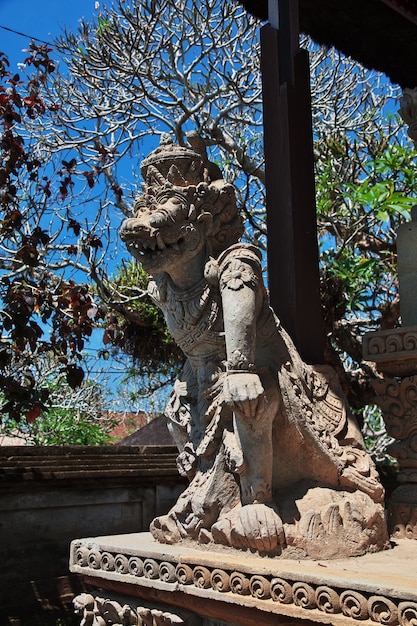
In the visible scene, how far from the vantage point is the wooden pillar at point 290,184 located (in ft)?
12.2

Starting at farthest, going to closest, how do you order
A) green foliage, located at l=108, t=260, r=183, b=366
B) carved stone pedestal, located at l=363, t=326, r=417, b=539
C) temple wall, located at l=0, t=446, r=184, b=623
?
green foliage, located at l=108, t=260, r=183, b=366 → temple wall, located at l=0, t=446, r=184, b=623 → carved stone pedestal, located at l=363, t=326, r=417, b=539

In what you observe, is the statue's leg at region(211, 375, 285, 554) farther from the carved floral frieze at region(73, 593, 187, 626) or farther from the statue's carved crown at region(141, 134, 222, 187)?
the statue's carved crown at region(141, 134, 222, 187)

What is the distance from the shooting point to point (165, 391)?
12383 millimetres

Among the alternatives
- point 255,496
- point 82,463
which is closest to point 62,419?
point 82,463

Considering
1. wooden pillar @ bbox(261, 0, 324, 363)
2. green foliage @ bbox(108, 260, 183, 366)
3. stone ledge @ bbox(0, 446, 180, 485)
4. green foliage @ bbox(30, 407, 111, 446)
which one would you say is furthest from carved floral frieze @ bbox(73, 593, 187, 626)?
green foliage @ bbox(30, 407, 111, 446)

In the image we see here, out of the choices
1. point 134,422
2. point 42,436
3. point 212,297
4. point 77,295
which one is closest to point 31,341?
point 77,295

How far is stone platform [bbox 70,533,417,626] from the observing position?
217 cm

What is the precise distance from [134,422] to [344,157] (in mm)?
10273

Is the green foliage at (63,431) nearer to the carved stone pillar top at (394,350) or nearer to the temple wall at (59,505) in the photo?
the temple wall at (59,505)

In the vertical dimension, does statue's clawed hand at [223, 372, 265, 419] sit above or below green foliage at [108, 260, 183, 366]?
below

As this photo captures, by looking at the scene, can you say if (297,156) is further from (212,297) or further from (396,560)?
(396,560)

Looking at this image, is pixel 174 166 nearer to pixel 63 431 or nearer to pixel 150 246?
pixel 150 246

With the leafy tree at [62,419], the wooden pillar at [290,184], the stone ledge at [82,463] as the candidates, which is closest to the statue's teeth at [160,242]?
the wooden pillar at [290,184]

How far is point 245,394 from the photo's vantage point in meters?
2.61
